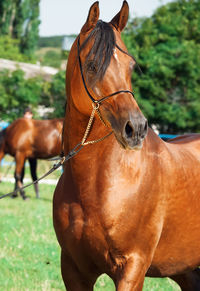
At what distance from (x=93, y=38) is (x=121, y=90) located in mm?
375

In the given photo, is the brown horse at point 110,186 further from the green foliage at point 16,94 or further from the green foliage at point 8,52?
the green foliage at point 8,52

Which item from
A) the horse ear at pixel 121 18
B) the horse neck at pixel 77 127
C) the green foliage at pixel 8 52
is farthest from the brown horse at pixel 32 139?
the green foliage at pixel 8 52

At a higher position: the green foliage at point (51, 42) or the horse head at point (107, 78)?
the horse head at point (107, 78)

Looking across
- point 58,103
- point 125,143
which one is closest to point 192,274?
point 125,143

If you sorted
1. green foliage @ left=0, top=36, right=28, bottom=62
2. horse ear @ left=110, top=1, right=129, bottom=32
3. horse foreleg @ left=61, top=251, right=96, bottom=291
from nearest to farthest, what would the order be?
horse ear @ left=110, top=1, right=129, bottom=32 → horse foreleg @ left=61, top=251, right=96, bottom=291 → green foliage @ left=0, top=36, right=28, bottom=62

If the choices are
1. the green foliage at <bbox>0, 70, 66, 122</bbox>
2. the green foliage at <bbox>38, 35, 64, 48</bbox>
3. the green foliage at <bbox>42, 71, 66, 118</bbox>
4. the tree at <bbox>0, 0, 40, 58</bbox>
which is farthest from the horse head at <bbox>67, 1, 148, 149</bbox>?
the green foliage at <bbox>38, 35, 64, 48</bbox>

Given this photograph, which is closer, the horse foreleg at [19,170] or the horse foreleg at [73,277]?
the horse foreleg at [73,277]

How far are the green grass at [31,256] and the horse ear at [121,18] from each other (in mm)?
2748

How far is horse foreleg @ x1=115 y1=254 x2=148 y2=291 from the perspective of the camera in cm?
259

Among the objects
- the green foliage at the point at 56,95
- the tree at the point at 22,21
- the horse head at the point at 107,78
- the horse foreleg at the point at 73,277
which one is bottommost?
the tree at the point at 22,21

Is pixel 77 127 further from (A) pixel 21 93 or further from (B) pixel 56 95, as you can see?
(B) pixel 56 95

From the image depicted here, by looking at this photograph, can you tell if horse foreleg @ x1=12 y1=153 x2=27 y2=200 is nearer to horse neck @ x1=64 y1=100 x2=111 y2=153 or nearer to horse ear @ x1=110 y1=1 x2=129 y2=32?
horse neck @ x1=64 y1=100 x2=111 y2=153

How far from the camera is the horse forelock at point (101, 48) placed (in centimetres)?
250

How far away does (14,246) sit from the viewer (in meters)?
6.04
